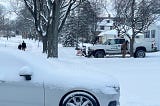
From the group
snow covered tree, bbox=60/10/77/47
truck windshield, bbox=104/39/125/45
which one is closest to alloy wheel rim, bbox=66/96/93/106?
truck windshield, bbox=104/39/125/45

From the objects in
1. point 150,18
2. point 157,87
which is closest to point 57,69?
point 157,87

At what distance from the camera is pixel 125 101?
10.2 meters

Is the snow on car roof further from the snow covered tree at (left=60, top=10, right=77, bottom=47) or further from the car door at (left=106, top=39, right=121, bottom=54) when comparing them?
the snow covered tree at (left=60, top=10, right=77, bottom=47)

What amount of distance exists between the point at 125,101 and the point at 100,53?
81.7 feet

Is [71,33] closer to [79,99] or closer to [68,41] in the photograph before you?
[68,41]

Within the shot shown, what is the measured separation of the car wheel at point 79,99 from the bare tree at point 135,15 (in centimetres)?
2864

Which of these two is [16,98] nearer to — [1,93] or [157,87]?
[1,93]

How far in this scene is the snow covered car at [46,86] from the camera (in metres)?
7.48

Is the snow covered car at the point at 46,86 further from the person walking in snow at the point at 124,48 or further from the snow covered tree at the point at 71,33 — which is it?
the snow covered tree at the point at 71,33

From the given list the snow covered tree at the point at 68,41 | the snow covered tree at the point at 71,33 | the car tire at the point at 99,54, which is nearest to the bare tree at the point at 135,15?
the car tire at the point at 99,54

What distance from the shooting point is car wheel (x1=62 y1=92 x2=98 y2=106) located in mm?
7574

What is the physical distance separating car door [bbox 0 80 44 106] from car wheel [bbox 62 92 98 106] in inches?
18.0

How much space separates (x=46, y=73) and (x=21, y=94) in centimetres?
59

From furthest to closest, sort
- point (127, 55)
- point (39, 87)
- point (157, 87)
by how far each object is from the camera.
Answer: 1. point (127, 55)
2. point (157, 87)
3. point (39, 87)
